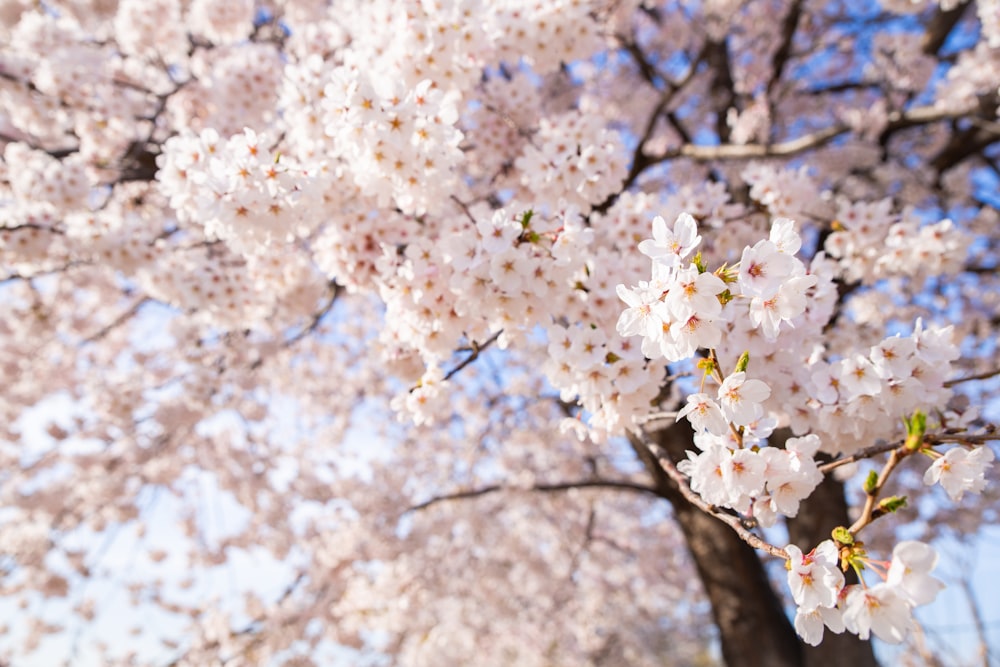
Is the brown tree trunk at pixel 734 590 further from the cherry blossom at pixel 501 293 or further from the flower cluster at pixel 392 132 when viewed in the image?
the flower cluster at pixel 392 132

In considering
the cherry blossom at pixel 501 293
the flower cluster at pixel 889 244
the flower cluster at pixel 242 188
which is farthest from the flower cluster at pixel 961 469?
the flower cluster at pixel 242 188

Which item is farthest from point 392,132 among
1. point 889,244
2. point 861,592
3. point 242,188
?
point 889,244

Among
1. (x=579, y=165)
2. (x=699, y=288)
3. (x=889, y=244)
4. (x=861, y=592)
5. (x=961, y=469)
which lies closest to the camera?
(x=861, y=592)

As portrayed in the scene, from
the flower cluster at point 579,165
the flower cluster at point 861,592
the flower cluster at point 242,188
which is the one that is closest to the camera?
the flower cluster at point 861,592

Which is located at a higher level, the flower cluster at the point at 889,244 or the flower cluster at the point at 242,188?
the flower cluster at the point at 889,244

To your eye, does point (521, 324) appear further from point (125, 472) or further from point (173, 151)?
point (125, 472)

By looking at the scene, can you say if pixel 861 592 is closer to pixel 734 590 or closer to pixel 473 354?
pixel 473 354

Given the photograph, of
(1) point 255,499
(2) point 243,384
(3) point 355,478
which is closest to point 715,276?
(2) point 243,384

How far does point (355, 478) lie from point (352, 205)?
4944 millimetres

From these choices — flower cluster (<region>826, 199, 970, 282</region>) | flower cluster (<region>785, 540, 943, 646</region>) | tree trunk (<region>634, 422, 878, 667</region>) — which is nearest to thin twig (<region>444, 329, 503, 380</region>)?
flower cluster (<region>785, 540, 943, 646</region>)

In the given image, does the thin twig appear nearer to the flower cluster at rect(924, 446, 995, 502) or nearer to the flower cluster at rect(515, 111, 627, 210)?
the flower cluster at rect(515, 111, 627, 210)

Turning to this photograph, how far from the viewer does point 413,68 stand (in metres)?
2.85

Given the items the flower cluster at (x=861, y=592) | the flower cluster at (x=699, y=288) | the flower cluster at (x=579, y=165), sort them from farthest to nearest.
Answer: the flower cluster at (x=579, y=165), the flower cluster at (x=699, y=288), the flower cluster at (x=861, y=592)

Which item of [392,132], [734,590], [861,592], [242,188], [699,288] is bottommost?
[861,592]
